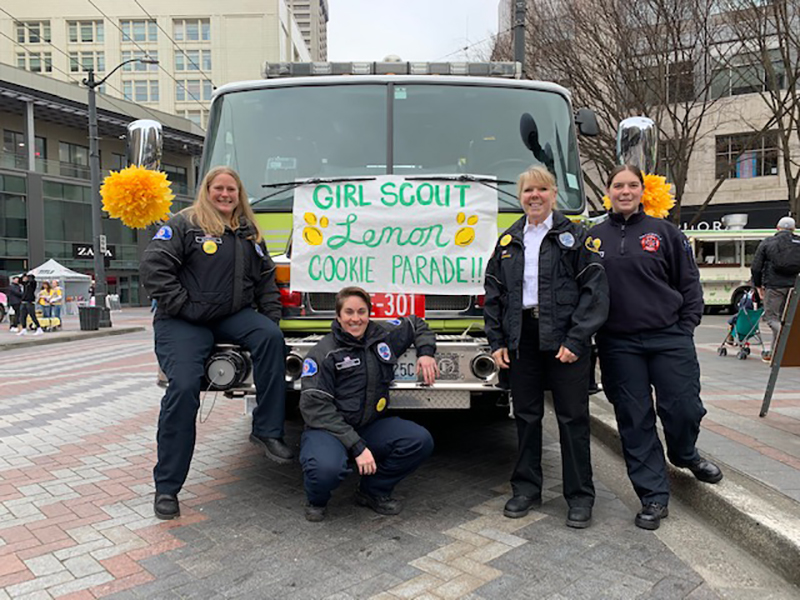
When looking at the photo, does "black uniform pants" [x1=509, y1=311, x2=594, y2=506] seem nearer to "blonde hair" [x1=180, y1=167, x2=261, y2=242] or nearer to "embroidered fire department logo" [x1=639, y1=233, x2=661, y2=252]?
"embroidered fire department logo" [x1=639, y1=233, x2=661, y2=252]

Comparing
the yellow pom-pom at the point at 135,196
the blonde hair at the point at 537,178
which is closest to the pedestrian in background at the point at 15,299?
the yellow pom-pom at the point at 135,196

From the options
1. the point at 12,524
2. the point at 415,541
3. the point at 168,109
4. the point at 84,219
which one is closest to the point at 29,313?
the point at 12,524

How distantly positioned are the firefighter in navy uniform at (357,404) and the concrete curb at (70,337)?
1478cm

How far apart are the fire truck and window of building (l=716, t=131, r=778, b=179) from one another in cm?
2421

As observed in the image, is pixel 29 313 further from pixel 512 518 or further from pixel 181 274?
pixel 512 518

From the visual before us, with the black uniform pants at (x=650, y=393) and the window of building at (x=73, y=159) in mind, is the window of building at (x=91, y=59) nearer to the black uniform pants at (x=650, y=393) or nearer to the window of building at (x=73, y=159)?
the window of building at (x=73, y=159)

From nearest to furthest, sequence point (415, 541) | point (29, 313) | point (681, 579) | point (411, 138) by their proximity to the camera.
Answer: point (681, 579) → point (415, 541) → point (411, 138) → point (29, 313)

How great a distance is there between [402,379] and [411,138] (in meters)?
1.82

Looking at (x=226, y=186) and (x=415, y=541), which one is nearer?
(x=415, y=541)

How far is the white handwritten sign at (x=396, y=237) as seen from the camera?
418 centimetres

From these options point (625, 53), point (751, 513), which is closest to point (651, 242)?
point (751, 513)

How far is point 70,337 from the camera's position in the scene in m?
18.2

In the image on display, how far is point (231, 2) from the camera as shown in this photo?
64938mm

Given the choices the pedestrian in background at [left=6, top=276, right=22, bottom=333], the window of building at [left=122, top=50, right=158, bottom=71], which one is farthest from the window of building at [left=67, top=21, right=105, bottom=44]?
the pedestrian in background at [left=6, top=276, right=22, bottom=333]
